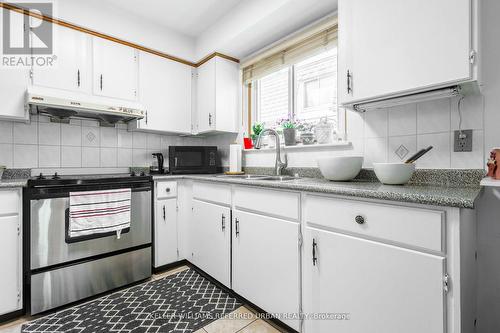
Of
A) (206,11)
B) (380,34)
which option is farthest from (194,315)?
(206,11)

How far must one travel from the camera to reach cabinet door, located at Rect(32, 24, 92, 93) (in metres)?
2.05

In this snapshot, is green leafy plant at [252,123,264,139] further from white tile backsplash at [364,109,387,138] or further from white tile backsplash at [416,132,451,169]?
white tile backsplash at [416,132,451,169]

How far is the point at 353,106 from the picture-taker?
154 centimetres

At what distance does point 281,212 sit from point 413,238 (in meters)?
0.69

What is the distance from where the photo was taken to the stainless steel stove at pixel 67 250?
1.66m

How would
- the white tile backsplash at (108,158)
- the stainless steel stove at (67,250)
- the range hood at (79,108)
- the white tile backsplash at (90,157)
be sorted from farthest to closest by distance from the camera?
the white tile backsplash at (108,158) → the white tile backsplash at (90,157) → the range hood at (79,108) → the stainless steel stove at (67,250)

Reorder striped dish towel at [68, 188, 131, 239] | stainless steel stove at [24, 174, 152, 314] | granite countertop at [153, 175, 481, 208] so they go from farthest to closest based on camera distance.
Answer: striped dish towel at [68, 188, 131, 239] → stainless steel stove at [24, 174, 152, 314] → granite countertop at [153, 175, 481, 208]

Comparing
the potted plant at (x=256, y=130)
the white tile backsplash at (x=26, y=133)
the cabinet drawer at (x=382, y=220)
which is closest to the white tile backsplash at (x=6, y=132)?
the white tile backsplash at (x=26, y=133)

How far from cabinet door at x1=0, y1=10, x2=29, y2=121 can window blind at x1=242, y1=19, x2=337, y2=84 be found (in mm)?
1974

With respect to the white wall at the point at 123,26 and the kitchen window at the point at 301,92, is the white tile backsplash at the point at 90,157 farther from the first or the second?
the kitchen window at the point at 301,92

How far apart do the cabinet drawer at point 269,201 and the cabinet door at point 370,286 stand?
0.52 feet

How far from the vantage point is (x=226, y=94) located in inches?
110

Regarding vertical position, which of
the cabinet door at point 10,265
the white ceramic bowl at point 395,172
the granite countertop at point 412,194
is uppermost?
the white ceramic bowl at point 395,172

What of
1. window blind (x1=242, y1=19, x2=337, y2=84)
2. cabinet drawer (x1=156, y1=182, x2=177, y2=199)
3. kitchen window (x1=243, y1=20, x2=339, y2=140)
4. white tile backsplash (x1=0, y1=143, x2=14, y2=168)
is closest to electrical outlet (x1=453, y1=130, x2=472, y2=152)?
kitchen window (x1=243, y1=20, x2=339, y2=140)
